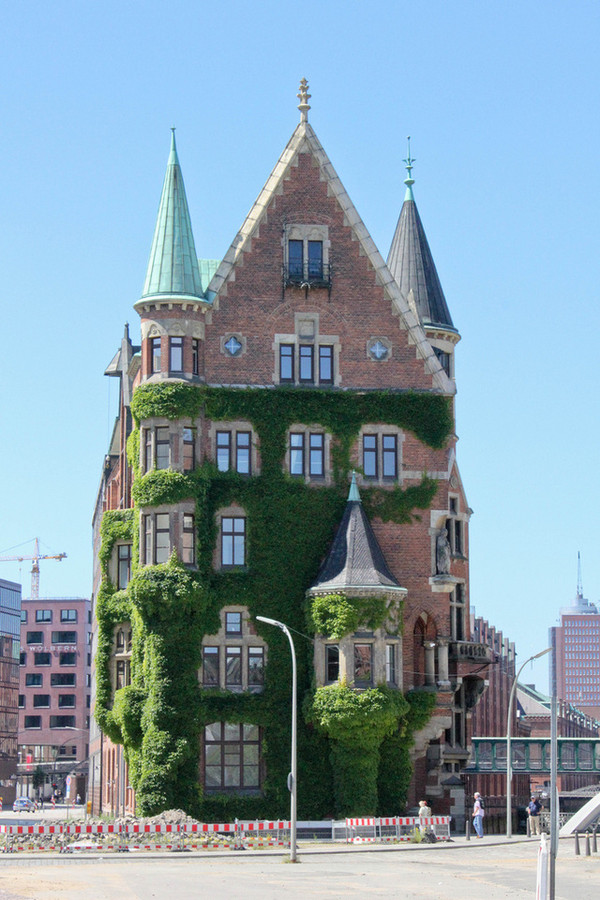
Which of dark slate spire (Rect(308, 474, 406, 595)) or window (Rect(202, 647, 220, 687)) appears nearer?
dark slate spire (Rect(308, 474, 406, 595))

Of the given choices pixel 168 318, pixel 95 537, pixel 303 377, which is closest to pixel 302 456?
pixel 303 377

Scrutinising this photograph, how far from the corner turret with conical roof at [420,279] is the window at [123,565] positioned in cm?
1722

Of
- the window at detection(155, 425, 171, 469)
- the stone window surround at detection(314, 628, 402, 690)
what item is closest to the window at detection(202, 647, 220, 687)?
the stone window surround at detection(314, 628, 402, 690)

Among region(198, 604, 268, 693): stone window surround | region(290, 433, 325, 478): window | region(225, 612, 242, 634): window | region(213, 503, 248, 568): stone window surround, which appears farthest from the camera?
region(290, 433, 325, 478): window

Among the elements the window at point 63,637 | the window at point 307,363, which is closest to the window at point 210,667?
the window at point 307,363

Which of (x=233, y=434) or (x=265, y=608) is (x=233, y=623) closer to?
(x=265, y=608)

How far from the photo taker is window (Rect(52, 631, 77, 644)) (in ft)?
614

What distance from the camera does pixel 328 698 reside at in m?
62.5

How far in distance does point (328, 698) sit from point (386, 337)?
16.1 meters

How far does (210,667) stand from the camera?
65000mm

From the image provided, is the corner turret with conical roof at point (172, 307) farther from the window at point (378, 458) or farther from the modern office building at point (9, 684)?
the modern office building at point (9, 684)

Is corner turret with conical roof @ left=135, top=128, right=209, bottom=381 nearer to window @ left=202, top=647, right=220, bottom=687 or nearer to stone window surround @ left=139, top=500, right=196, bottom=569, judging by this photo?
stone window surround @ left=139, top=500, right=196, bottom=569

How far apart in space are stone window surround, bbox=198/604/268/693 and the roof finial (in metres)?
→ 21.8

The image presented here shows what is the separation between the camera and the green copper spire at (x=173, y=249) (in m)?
67.0
